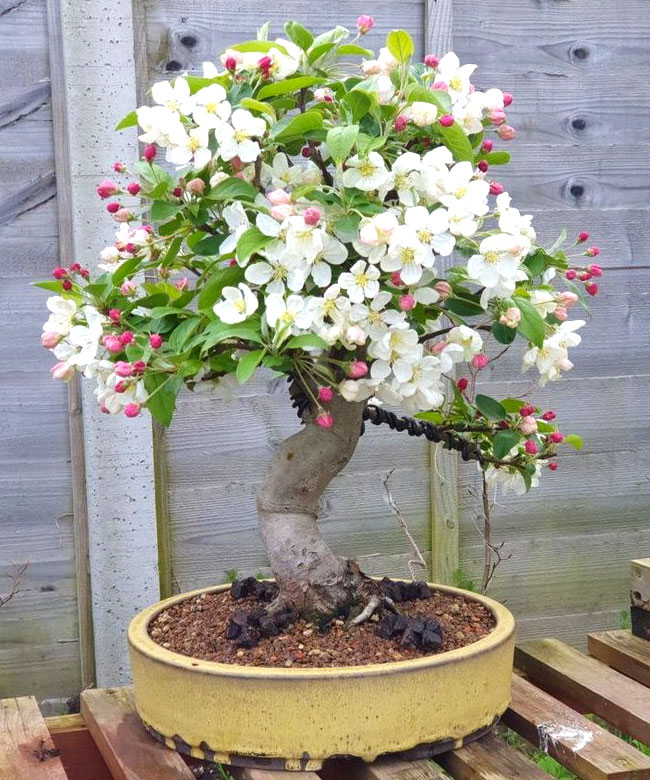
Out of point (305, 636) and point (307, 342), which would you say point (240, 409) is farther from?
point (307, 342)

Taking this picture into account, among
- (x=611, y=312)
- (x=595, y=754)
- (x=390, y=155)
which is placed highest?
(x=390, y=155)

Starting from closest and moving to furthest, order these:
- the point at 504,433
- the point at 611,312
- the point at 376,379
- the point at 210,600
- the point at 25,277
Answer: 1. the point at 376,379
2. the point at 504,433
3. the point at 210,600
4. the point at 25,277
5. the point at 611,312

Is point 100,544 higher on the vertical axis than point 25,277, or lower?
lower

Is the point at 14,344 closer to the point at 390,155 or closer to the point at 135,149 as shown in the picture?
the point at 135,149

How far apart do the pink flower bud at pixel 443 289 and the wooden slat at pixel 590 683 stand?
58cm

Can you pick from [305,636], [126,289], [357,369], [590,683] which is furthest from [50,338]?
[590,683]

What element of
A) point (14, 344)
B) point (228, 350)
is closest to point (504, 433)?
point (228, 350)

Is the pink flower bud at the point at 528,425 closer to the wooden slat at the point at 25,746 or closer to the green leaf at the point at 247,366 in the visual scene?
the green leaf at the point at 247,366

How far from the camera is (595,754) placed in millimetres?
1102

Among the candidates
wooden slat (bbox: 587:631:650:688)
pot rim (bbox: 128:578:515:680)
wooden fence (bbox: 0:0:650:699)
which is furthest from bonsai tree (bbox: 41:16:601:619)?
wooden fence (bbox: 0:0:650:699)

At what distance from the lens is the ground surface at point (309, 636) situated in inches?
44.7

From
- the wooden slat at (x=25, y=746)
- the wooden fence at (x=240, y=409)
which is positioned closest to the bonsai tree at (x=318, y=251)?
the wooden slat at (x=25, y=746)

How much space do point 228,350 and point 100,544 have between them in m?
0.88

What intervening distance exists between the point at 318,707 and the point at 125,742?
0.29 meters
